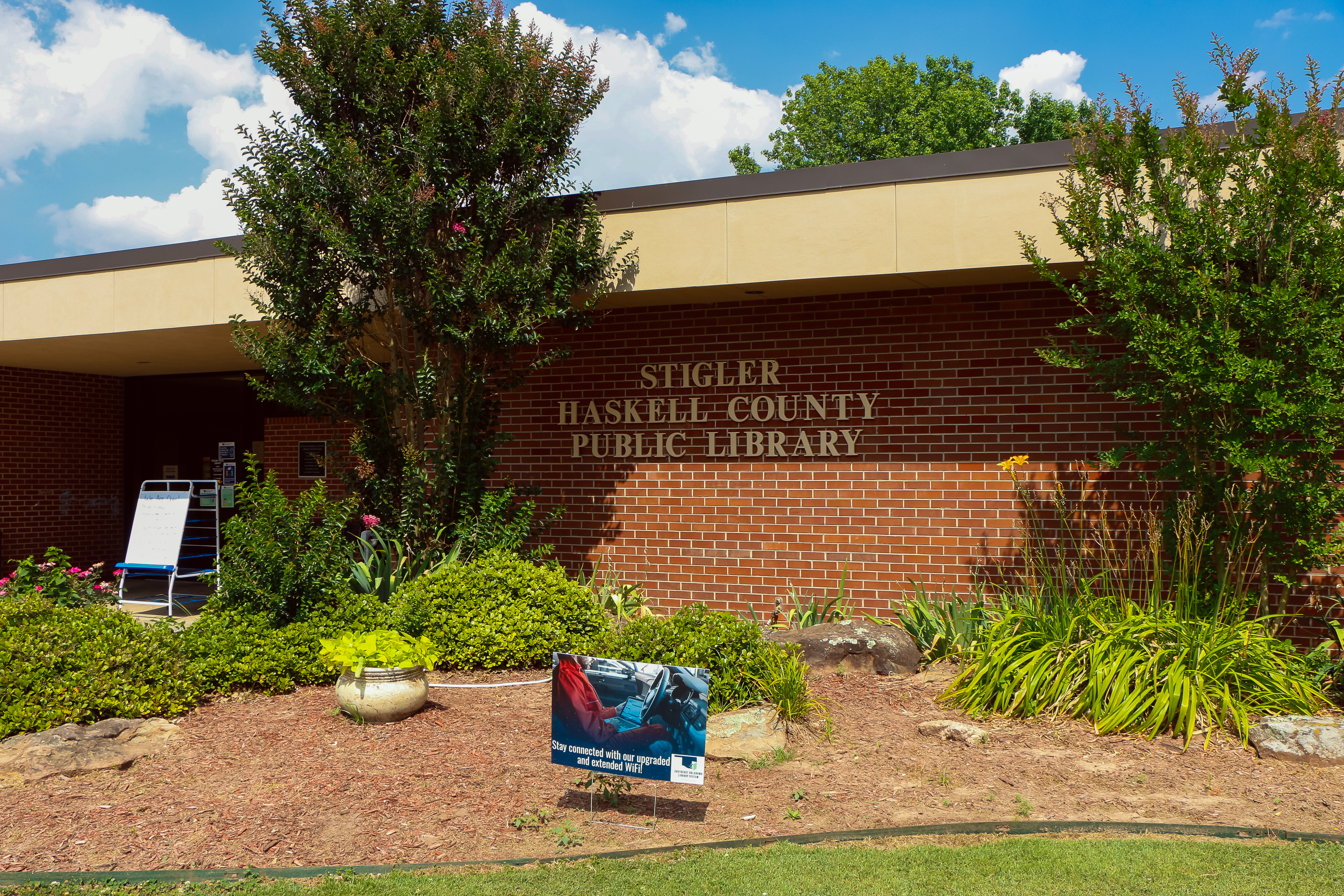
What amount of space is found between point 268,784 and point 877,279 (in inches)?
217

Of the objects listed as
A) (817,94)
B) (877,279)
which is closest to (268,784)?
(877,279)

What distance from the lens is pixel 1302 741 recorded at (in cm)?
533

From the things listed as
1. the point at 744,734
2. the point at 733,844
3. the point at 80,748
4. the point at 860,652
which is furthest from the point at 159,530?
the point at 733,844

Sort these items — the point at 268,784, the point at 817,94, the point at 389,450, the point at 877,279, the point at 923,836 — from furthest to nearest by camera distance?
the point at 817,94 < the point at 389,450 < the point at 877,279 < the point at 268,784 < the point at 923,836

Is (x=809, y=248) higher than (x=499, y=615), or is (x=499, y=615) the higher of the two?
(x=809, y=248)

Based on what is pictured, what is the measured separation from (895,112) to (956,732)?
35298 mm

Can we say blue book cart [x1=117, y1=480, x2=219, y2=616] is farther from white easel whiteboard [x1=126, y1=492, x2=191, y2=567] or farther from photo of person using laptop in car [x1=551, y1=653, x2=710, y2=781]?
photo of person using laptop in car [x1=551, y1=653, x2=710, y2=781]

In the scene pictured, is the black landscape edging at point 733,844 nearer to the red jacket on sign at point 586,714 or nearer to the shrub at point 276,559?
→ the red jacket on sign at point 586,714

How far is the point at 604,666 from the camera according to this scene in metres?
4.43

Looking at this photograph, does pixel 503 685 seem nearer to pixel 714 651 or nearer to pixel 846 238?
pixel 714 651

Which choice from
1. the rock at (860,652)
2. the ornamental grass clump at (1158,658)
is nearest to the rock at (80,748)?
the rock at (860,652)

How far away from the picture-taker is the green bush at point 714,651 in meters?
5.56

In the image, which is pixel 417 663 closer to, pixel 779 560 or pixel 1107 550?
pixel 779 560

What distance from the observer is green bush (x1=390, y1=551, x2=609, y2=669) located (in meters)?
6.95
